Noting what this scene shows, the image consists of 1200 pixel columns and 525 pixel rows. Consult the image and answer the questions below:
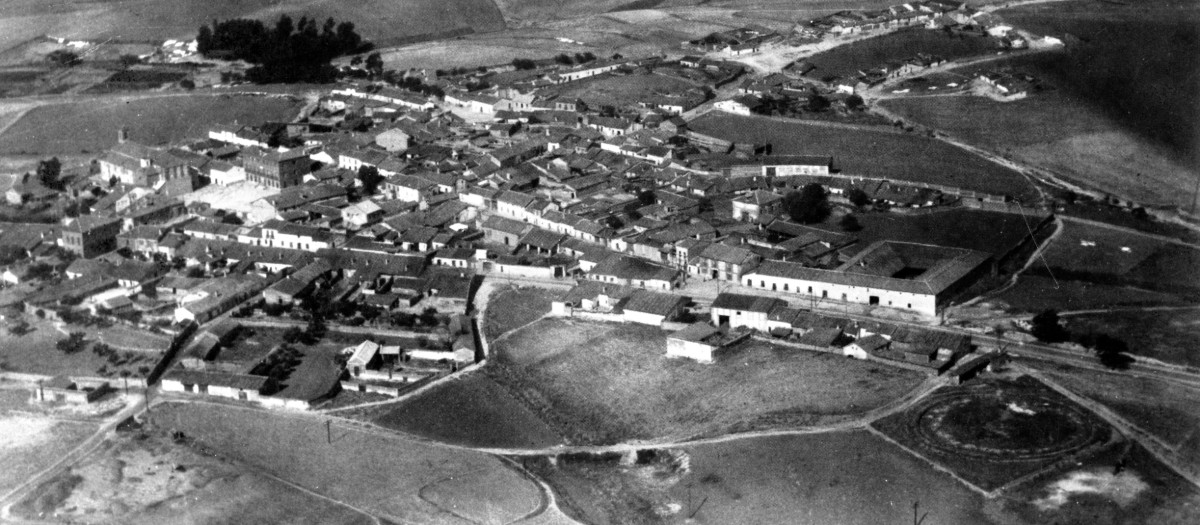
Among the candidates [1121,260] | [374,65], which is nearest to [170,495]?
[1121,260]

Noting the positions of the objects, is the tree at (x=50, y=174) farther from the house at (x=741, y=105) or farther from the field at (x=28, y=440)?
the house at (x=741, y=105)

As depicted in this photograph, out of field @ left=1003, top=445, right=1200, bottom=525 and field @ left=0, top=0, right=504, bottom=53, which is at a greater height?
field @ left=0, top=0, right=504, bottom=53

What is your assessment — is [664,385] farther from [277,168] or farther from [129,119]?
[129,119]

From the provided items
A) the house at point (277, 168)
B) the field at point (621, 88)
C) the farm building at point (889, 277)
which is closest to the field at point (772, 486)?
the farm building at point (889, 277)

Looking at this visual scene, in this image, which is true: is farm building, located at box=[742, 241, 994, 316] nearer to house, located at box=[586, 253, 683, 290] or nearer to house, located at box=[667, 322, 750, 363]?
house, located at box=[586, 253, 683, 290]

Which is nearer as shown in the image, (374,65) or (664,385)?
(664,385)

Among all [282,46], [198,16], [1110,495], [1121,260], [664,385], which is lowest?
[664,385]

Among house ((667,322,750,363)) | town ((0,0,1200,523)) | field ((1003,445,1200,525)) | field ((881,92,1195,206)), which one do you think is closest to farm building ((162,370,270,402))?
town ((0,0,1200,523))
